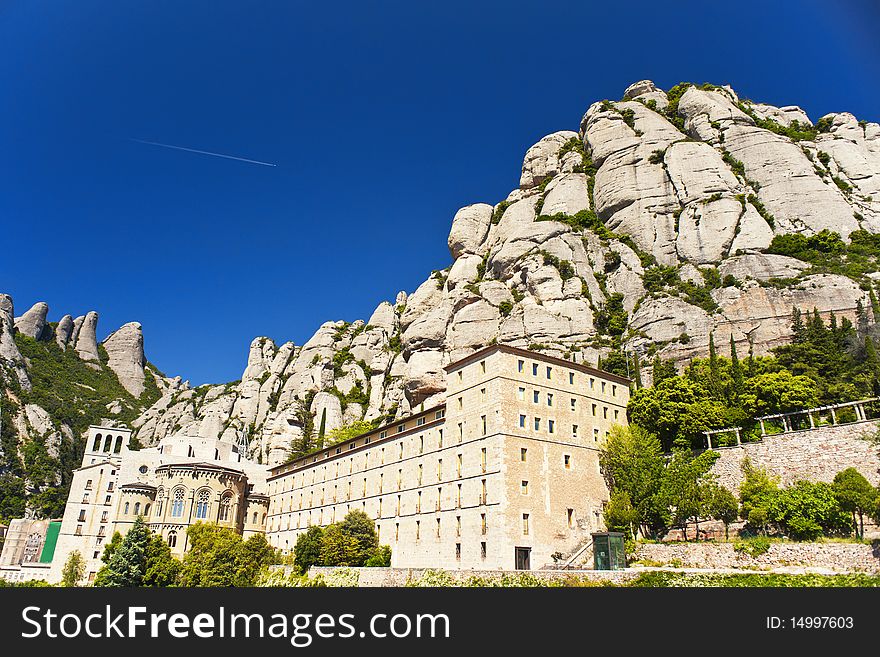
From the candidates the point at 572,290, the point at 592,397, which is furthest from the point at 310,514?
the point at 572,290

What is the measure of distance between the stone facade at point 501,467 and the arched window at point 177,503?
2908cm

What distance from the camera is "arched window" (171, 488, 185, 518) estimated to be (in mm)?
70306

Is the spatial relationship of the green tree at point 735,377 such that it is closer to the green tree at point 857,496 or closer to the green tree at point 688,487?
the green tree at point 688,487

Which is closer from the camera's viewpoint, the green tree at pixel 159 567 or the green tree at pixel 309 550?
the green tree at pixel 309 550

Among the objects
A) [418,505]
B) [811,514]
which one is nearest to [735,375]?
[811,514]

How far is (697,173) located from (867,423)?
6110cm

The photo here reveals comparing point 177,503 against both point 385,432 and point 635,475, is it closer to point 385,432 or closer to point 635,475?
point 385,432

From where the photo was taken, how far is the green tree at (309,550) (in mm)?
51469

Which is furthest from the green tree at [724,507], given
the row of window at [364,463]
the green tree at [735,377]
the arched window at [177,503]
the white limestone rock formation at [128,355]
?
the white limestone rock formation at [128,355]

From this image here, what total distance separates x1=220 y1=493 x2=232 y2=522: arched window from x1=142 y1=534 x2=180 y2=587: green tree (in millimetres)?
16652

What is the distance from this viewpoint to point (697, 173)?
89.8 m

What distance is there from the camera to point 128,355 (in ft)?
608

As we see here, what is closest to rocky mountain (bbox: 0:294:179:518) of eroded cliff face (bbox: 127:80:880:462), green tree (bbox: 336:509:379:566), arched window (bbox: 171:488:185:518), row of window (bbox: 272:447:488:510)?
eroded cliff face (bbox: 127:80:880:462)

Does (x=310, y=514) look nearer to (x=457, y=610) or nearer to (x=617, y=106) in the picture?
(x=457, y=610)
